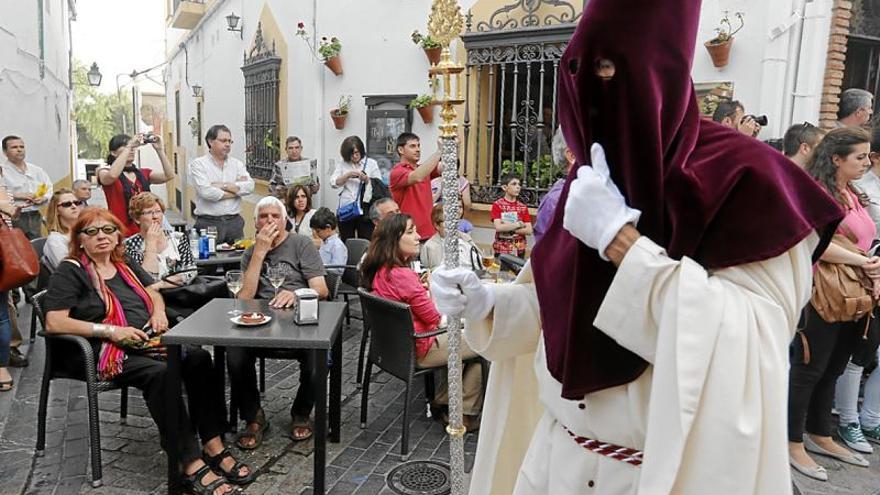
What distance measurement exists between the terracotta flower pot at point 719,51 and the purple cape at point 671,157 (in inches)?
183

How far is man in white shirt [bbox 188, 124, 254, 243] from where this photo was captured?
649 centimetres

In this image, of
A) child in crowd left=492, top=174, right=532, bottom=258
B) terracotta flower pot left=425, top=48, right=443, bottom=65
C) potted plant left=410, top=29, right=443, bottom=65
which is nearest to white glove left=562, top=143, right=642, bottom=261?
child in crowd left=492, top=174, right=532, bottom=258

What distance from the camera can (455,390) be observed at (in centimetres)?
203

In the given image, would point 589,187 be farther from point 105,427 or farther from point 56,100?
point 56,100

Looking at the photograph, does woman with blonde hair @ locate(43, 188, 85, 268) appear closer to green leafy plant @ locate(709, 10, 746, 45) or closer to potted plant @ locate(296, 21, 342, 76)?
potted plant @ locate(296, 21, 342, 76)

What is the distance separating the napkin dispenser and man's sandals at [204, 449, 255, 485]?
32.7 inches

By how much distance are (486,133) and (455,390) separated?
5.75 metres

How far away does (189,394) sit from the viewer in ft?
11.3

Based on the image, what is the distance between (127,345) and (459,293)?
2.46 meters

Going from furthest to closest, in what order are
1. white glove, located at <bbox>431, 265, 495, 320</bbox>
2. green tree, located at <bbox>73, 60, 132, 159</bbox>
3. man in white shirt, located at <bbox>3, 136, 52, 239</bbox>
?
green tree, located at <bbox>73, 60, 132, 159</bbox>
man in white shirt, located at <bbox>3, 136, 52, 239</bbox>
white glove, located at <bbox>431, 265, 495, 320</bbox>

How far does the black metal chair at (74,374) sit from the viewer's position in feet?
10.8

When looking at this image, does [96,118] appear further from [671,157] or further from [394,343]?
[671,157]

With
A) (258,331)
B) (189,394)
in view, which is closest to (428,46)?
(258,331)

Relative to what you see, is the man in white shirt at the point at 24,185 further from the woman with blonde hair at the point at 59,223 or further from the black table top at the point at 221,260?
the black table top at the point at 221,260
